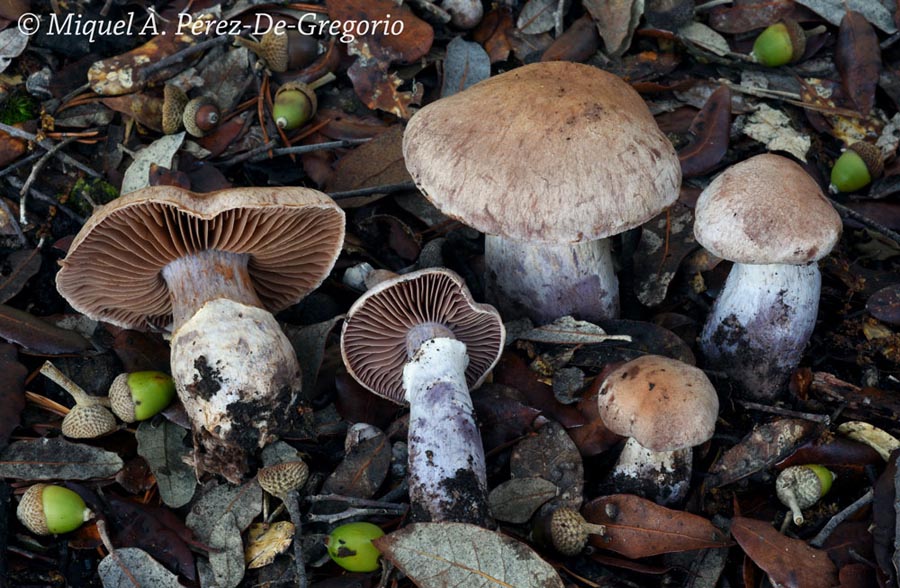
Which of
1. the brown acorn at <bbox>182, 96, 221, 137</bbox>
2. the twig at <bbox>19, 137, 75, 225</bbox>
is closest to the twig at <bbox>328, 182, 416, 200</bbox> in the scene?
the brown acorn at <bbox>182, 96, 221, 137</bbox>

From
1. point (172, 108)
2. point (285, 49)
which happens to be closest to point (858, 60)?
point (285, 49)

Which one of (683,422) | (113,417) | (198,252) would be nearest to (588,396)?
(683,422)

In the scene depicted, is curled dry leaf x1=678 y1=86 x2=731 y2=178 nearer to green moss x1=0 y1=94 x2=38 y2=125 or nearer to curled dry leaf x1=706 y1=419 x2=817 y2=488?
curled dry leaf x1=706 y1=419 x2=817 y2=488

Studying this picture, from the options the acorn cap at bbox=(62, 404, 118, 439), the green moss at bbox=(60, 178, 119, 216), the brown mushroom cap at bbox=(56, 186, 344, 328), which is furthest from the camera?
the green moss at bbox=(60, 178, 119, 216)

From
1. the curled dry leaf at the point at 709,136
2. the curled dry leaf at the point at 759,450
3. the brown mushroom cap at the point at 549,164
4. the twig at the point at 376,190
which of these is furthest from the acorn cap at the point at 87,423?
the curled dry leaf at the point at 709,136

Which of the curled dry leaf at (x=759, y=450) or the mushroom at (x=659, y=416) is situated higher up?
the mushroom at (x=659, y=416)

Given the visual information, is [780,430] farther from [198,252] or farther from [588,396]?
[198,252]

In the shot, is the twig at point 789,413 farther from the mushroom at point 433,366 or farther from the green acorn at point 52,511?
the green acorn at point 52,511

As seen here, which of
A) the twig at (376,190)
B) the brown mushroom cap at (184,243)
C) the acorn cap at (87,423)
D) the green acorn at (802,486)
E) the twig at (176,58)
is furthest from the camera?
the twig at (176,58)
